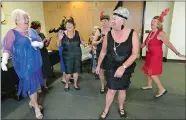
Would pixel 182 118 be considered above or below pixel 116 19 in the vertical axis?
below

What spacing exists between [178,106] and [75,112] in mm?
1414

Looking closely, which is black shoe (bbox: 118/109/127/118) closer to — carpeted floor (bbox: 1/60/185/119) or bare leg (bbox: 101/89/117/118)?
carpeted floor (bbox: 1/60/185/119)

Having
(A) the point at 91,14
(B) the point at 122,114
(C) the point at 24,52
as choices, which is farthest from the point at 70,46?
(A) the point at 91,14

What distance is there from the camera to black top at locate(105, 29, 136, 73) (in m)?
1.80

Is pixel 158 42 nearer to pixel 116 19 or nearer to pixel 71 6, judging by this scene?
pixel 116 19

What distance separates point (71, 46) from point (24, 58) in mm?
890

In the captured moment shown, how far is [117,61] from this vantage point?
73.0 inches

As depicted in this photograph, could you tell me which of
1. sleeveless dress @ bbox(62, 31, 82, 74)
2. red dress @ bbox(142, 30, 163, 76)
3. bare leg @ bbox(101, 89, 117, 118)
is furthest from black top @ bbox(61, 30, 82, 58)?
red dress @ bbox(142, 30, 163, 76)

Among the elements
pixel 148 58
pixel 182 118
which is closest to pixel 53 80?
pixel 148 58

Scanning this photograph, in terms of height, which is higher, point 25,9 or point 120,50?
point 25,9

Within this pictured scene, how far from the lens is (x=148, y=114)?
7.30 feet

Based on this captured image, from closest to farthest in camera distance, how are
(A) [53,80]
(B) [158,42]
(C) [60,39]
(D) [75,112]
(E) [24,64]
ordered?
(E) [24,64] < (D) [75,112] < (B) [158,42] < (C) [60,39] < (A) [53,80]

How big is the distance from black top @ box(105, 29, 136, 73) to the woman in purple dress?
2.55 feet

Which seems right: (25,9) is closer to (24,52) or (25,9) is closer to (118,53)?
(24,52)
